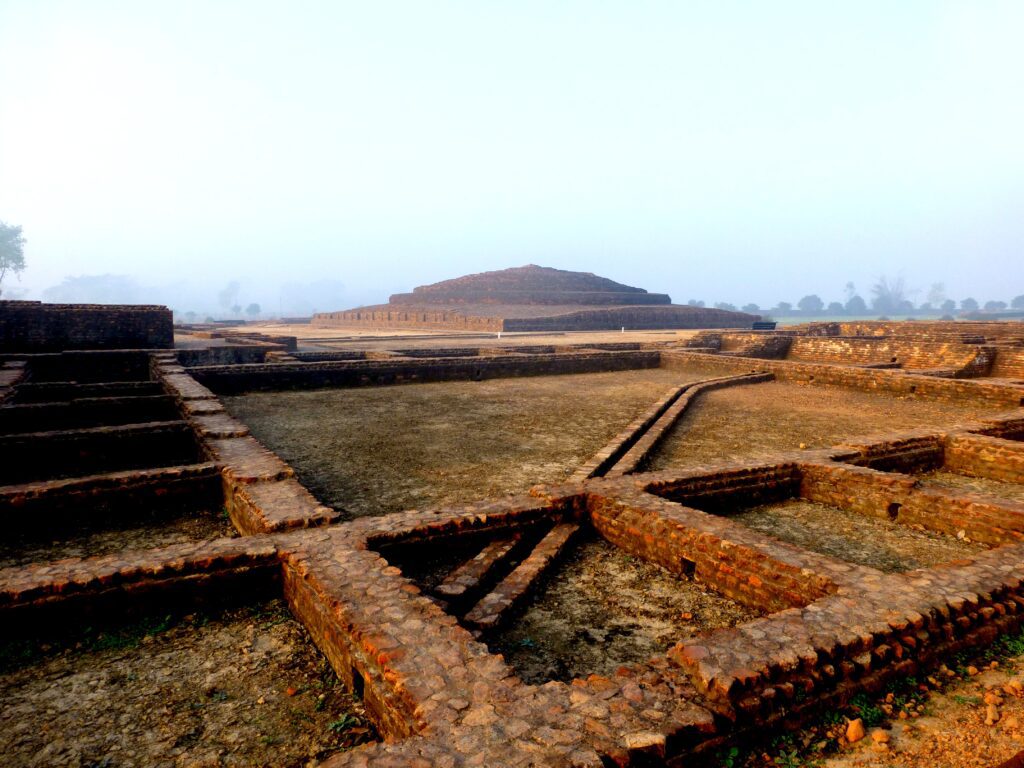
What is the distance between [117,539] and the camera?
4582mm

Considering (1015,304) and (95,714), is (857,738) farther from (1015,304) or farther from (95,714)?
(1015,304)

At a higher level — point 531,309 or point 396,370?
point 531,309

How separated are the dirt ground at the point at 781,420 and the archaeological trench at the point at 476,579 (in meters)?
0.08

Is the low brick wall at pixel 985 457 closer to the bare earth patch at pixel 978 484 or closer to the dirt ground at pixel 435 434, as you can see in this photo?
the bare earth patch at pixel 978 484

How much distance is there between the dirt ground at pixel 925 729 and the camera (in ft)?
7.32

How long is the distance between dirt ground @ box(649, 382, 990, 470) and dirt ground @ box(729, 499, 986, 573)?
97 cm

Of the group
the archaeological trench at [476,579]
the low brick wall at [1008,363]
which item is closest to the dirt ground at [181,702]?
the archaeological trench at [476,579]

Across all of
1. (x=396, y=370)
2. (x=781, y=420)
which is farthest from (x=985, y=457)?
(x=396, y=370)

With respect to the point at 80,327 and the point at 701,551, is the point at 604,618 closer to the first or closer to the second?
the point at 701,551

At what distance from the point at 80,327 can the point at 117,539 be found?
515 inches

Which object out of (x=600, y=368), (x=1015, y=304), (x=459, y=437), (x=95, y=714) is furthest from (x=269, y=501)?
(x=1015, y=304)

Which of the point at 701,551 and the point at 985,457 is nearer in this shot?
the point at 701,551

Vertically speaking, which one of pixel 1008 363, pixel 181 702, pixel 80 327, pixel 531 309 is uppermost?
pixel 531 309

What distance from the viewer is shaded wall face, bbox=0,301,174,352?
560 inches
